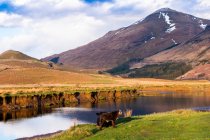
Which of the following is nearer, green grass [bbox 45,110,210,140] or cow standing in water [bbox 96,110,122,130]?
green grass [bbox 45,110,210,140]

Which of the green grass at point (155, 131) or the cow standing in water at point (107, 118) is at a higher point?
the cow standing in water at point (107, 118)

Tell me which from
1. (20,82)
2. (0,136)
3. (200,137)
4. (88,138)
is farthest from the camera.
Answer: (20,82)

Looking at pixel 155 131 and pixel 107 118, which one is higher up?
pixel 107 118

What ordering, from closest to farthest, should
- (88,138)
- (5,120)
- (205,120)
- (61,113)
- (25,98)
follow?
(88,138) < (205,120) < (5,120) < (61,113) < (25,98)

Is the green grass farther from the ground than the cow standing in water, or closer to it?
closer to it

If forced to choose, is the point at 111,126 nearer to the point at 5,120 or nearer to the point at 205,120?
the point at 205,120

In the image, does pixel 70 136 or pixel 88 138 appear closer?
pixel 88 138

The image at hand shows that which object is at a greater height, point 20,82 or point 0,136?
point 20,82

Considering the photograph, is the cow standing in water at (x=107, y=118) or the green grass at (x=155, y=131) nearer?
the green grass at (x=155, y=131)

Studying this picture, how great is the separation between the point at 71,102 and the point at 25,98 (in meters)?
13.7

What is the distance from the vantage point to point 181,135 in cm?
3148

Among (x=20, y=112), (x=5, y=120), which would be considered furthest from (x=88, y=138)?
(x=20, y=112)

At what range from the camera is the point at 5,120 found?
67.4 meters

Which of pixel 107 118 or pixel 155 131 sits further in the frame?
pixel 107 118
